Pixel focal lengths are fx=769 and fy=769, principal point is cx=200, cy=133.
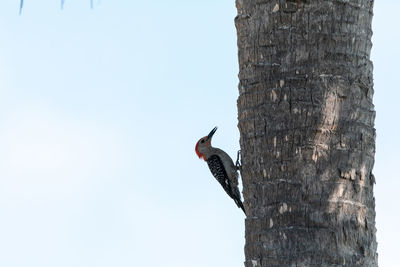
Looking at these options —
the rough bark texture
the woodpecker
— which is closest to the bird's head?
the woodpecker

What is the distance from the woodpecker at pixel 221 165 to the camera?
9992 millimetres

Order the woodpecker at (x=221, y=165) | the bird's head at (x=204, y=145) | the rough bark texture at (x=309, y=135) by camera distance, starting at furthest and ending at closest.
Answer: the bird's head at (x=204, y=145) < the woodpecker at (x=221, y=165) < the rough bark texture at (x=309, y=135)

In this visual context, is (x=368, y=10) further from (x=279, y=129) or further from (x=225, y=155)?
(x=225, y=155)

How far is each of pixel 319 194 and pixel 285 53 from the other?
3.15ft

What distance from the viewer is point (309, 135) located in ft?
15.8

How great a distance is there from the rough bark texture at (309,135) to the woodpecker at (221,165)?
457cm

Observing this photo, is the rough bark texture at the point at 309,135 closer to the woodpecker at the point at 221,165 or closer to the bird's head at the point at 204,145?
the woodpecker at the point at 221,165

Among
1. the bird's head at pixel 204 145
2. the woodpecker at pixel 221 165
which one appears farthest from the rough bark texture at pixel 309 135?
the bird's head at pixel 204 145

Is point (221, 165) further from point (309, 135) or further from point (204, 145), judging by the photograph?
point (309, 135)

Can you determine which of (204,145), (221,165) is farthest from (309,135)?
(204,145)

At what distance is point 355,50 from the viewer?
16.7 feet

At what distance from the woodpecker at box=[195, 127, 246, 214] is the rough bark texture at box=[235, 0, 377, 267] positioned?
4.57 metres

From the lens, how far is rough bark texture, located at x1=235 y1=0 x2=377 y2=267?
15.4ft

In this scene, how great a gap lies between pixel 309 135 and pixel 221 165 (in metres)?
5.54
